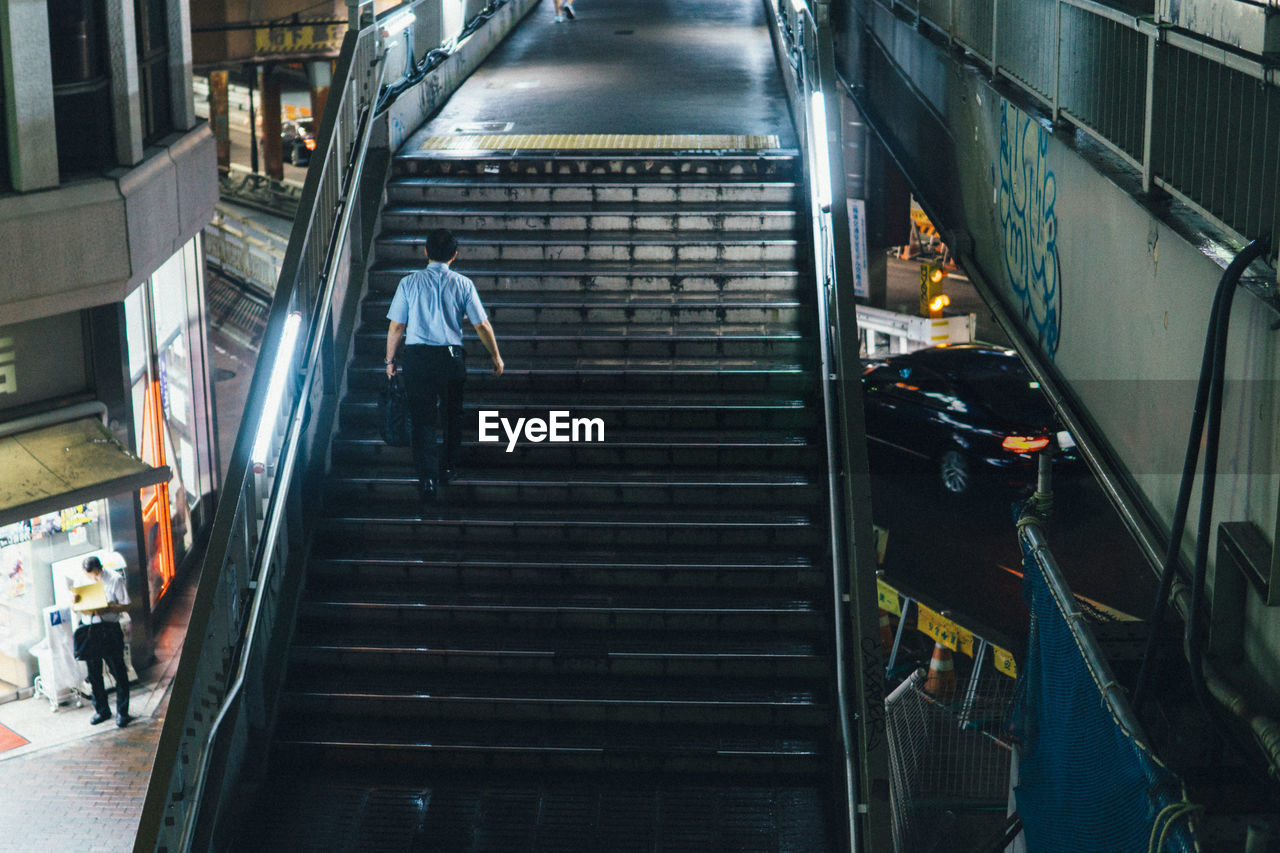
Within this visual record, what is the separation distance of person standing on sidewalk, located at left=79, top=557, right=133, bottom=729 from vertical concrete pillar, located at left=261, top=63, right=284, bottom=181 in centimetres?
2470

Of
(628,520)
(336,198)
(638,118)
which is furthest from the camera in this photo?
(638,118)

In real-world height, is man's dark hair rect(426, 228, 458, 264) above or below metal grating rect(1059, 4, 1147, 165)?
below

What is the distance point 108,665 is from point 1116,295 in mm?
8955

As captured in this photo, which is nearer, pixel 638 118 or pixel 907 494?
pixel 638 118

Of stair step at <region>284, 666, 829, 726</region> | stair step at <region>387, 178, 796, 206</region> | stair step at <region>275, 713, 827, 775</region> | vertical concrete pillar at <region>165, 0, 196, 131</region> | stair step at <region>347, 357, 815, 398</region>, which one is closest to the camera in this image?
stair step at <region>275, 713, 827, 775</region>

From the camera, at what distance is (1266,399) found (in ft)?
13.8

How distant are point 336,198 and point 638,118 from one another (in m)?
4.27

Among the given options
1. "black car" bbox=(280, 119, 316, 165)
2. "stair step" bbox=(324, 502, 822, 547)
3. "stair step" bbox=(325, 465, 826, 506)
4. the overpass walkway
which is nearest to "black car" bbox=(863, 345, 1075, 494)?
the overpass walkway

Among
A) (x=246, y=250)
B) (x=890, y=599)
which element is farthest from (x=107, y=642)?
(x=246, y=250)

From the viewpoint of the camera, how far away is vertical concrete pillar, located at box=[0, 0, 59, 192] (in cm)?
988

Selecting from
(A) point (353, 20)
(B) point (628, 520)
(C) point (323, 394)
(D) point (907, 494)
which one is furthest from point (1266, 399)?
(D) point (907, 494)

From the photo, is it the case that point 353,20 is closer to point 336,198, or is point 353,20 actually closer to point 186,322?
point 336,198

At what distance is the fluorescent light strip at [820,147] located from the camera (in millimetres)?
8953

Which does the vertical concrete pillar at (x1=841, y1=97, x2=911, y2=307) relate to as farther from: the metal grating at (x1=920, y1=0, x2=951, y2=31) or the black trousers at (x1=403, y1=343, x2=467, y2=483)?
the black trousers at (x1=403, y1=343, x2=467, y2=483)
